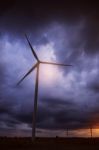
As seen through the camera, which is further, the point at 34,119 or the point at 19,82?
the point at 19,82

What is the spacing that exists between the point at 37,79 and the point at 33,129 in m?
14.5

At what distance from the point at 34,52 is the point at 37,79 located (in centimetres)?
813

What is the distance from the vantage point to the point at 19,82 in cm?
8575

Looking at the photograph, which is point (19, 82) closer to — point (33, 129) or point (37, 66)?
point (37, 66)

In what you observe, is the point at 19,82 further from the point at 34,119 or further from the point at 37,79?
the point at 34,119
